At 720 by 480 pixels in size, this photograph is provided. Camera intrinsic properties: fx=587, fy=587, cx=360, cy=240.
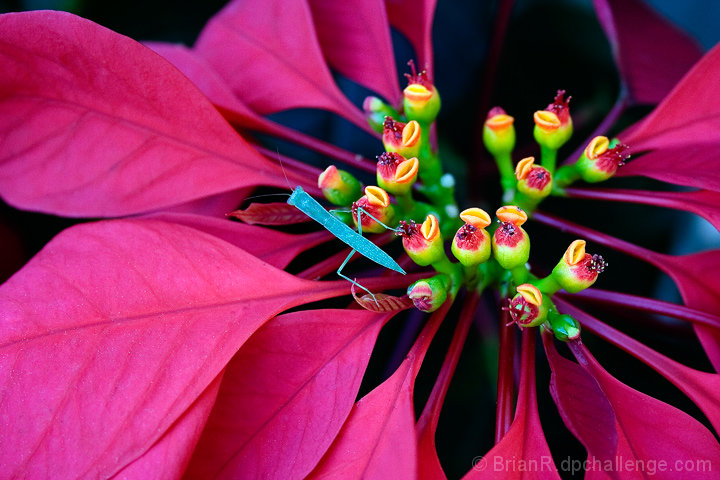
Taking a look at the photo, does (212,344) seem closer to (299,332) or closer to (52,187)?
(299,332)

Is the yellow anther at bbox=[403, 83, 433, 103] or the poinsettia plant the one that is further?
the yellow anther at bbox=[403, 83, 433, 103]

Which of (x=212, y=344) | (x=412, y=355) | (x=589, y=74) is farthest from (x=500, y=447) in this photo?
(x=589, y=74)

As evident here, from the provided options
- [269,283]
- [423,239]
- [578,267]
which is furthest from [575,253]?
[269,283]

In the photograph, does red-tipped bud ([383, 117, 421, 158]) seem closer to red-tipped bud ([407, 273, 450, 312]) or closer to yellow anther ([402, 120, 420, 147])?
yellow anther ([402, 120, 420, 147])

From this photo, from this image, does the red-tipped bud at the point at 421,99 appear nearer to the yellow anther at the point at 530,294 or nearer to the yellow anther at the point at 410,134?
the yellow anther at the point at 410,134

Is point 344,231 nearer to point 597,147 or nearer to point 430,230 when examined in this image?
point 430,230

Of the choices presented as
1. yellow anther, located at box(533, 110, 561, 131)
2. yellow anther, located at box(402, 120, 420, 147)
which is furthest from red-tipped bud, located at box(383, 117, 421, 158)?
yellow anther, located at box(533, 110, 561, 131)

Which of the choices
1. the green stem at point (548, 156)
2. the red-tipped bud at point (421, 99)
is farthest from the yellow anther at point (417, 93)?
the green stem at point (548, 156)
